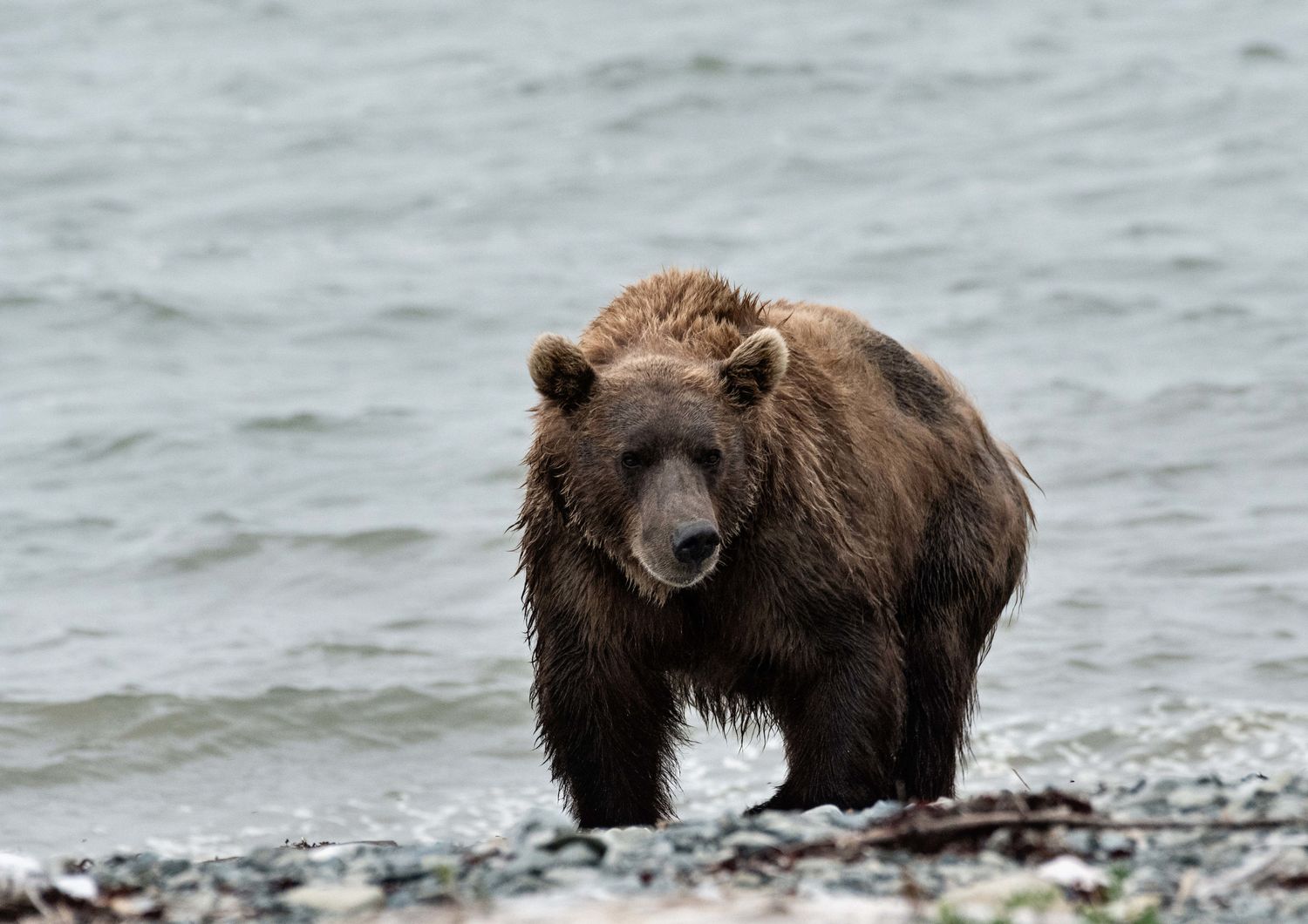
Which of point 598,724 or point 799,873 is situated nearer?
point 799,873

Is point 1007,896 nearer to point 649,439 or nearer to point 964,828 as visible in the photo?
point 964,828

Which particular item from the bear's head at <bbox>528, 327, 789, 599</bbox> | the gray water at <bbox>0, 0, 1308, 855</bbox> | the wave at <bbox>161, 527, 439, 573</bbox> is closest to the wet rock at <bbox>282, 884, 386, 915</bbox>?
the bear's head at <bbox>528, 327, 789, 599</bbox>

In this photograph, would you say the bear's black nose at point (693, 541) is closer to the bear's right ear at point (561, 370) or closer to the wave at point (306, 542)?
the bear's right ear at point (561, 370)

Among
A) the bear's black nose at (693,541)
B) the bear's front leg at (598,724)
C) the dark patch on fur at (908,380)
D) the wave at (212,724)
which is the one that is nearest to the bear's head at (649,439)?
the bear's black nose at (693,541)

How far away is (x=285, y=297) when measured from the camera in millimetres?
17969

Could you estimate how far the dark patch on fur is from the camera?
7590mm

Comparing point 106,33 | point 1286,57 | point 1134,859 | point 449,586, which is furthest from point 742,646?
point 106,33

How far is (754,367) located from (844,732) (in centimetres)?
131

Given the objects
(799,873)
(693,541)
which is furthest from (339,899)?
(693,541)

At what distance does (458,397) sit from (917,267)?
506 centimetres

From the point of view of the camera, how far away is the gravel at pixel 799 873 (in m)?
4.78

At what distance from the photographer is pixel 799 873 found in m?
5.13

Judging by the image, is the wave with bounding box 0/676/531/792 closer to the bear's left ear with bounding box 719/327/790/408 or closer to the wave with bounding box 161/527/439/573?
the wave with bounding box 161/527/439/573

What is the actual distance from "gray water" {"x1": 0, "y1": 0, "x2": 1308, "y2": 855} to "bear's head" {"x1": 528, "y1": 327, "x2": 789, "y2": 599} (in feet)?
9.41
